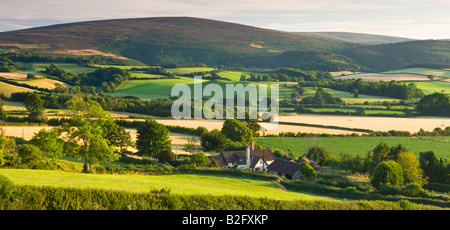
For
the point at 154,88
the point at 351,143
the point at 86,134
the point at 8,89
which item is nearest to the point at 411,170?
the point at 351,143

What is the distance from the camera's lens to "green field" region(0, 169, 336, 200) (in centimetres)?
1992

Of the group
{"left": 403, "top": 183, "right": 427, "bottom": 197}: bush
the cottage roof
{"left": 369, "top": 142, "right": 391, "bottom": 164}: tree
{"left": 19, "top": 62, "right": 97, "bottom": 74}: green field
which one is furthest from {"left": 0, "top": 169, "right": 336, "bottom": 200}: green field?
{"left": 19, "top": 62, "right": 97, "bottom": 74}: green field

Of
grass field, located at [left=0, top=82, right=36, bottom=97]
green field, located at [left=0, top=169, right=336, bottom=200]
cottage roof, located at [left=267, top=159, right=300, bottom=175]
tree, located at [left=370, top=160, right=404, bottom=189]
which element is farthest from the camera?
grass field, located at [left=0, top=82, right=36, bottom=97]

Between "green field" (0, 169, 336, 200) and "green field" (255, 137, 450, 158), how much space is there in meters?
23.4

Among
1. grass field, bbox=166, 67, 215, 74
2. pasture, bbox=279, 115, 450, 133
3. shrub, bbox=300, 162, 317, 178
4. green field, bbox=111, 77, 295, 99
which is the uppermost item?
grass field, bbox=166, 67, 215, 74

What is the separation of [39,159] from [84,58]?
503ft

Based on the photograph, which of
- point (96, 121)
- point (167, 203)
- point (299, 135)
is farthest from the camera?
point (299, 135)

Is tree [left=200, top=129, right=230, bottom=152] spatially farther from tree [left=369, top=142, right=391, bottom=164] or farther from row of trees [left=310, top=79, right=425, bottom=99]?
row of trees [left=310, top=79, right=425, bottom=99]

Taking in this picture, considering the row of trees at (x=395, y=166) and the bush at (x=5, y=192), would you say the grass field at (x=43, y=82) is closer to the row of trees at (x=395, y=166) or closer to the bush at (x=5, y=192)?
the row of trees at (x=395, y=166)

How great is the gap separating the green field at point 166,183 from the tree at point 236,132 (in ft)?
77.2

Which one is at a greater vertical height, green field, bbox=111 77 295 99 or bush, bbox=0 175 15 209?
green field, bbox=111 77 295 99

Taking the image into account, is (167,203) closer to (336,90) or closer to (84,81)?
(336,90)

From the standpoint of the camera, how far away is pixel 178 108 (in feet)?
261
